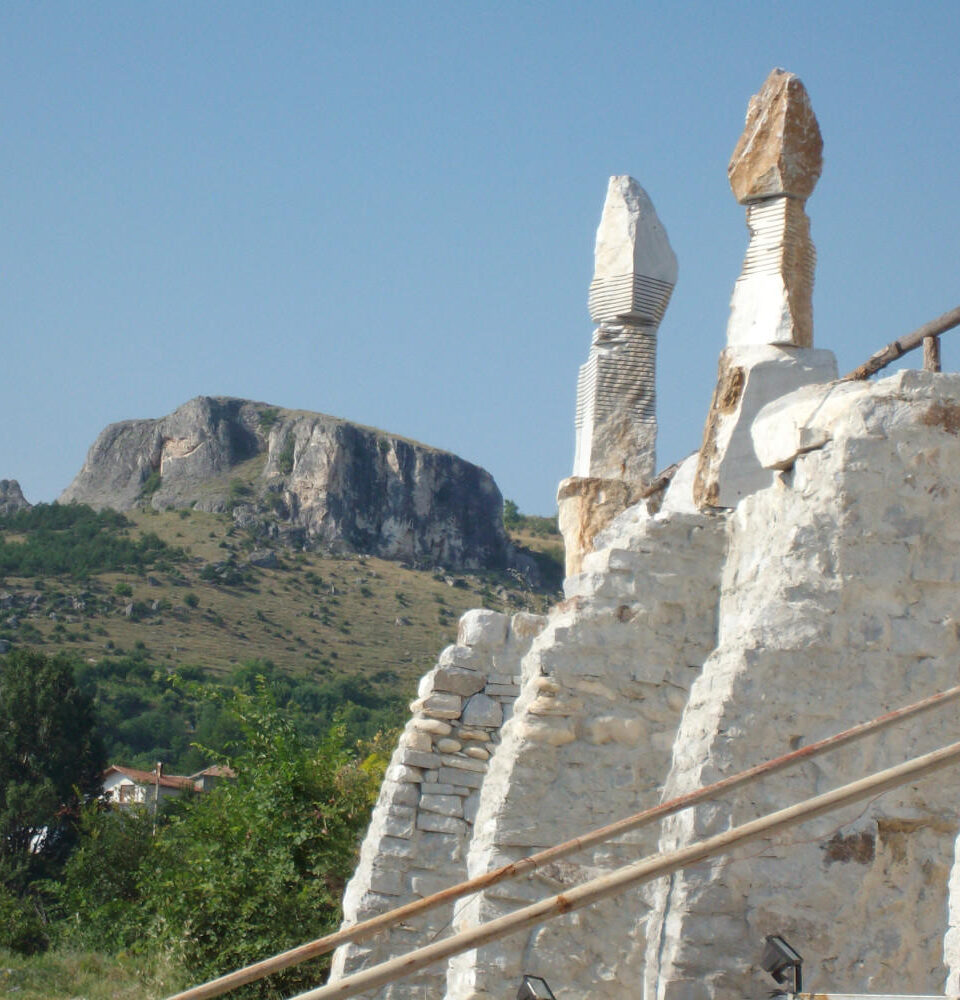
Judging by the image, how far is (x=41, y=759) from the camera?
28234 mm

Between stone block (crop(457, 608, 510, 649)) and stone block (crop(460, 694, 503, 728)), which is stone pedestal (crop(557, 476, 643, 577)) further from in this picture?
stone block (crop(460, 694, 503, 728))

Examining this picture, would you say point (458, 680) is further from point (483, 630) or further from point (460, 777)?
point (460, 777)

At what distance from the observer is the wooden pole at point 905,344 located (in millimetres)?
5891

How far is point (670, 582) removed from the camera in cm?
590

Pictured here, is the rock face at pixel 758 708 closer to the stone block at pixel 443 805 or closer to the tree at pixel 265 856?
the stone block at pixel 443 805

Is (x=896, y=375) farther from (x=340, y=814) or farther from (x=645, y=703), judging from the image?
(x=340, y=814)

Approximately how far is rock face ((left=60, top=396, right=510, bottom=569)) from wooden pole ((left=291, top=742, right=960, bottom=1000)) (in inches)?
2945

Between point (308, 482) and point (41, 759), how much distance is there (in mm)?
57874

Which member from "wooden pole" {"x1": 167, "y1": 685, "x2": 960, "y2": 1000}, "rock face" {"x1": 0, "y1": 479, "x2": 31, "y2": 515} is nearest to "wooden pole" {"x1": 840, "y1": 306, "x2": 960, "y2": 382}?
"wooden pole" {"x1": 167, "y1": 685, "x2": 960, "y2": 1000}

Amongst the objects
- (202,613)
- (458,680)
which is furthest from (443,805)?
(202,613)

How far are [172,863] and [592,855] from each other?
8.06 meters

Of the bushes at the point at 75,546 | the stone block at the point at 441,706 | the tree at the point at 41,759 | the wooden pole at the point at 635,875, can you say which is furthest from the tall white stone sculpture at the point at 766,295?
the bushes at the point at 75,546

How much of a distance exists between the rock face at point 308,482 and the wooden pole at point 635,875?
74.8 meters

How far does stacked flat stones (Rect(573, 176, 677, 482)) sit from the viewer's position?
849 cm
